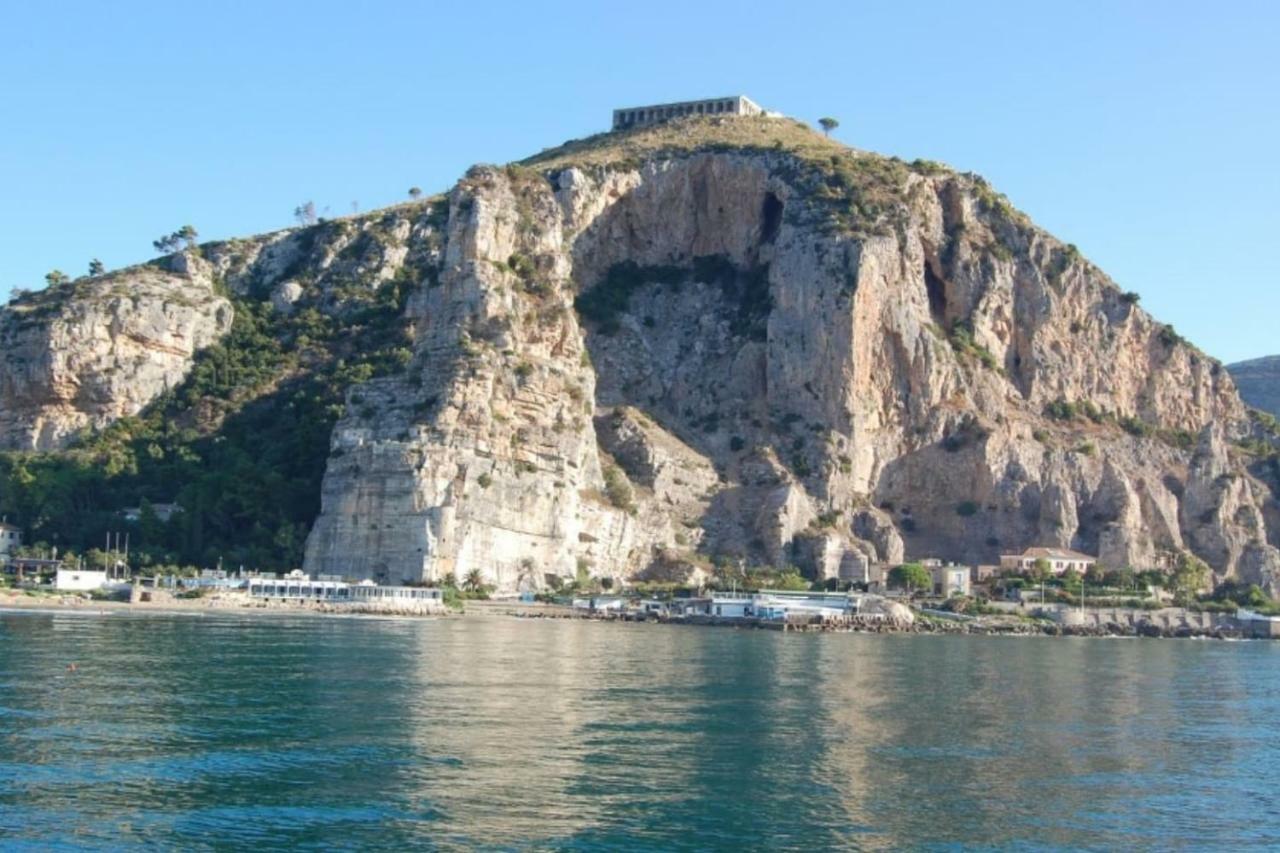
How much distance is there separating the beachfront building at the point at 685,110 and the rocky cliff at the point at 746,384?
805 cm

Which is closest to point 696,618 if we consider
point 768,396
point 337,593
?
point 337,593

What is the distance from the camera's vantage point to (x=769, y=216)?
146m

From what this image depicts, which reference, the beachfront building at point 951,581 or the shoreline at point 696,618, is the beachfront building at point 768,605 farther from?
the beachfront building at point 951,581

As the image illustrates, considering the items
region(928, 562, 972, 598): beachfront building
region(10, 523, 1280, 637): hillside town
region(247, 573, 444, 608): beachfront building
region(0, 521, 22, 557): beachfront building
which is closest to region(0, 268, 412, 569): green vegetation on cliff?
region(0, 521, 22, 557): beachfront building

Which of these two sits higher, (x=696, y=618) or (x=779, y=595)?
(x=779, y=595)

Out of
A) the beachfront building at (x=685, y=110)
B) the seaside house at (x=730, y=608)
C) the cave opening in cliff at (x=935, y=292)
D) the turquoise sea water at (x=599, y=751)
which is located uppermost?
the beachfront building at (x=685, y=110)

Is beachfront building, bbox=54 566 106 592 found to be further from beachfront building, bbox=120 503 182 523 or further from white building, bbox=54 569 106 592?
beachfront building, bbox=120 503 182 523

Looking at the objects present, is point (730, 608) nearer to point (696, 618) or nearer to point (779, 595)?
point (696, 618)

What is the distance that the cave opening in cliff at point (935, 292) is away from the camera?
144500 mm

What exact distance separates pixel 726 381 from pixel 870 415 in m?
13.0

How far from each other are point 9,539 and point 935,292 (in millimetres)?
83626

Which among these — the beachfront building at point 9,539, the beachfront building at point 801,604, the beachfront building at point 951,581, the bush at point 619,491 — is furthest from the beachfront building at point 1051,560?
the beachfront building at point 9,539

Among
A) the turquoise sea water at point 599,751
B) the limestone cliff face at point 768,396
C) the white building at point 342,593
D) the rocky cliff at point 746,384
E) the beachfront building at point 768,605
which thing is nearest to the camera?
the turquoise sea water at point 599,751

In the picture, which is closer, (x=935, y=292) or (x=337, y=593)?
(x=337, y=593)
